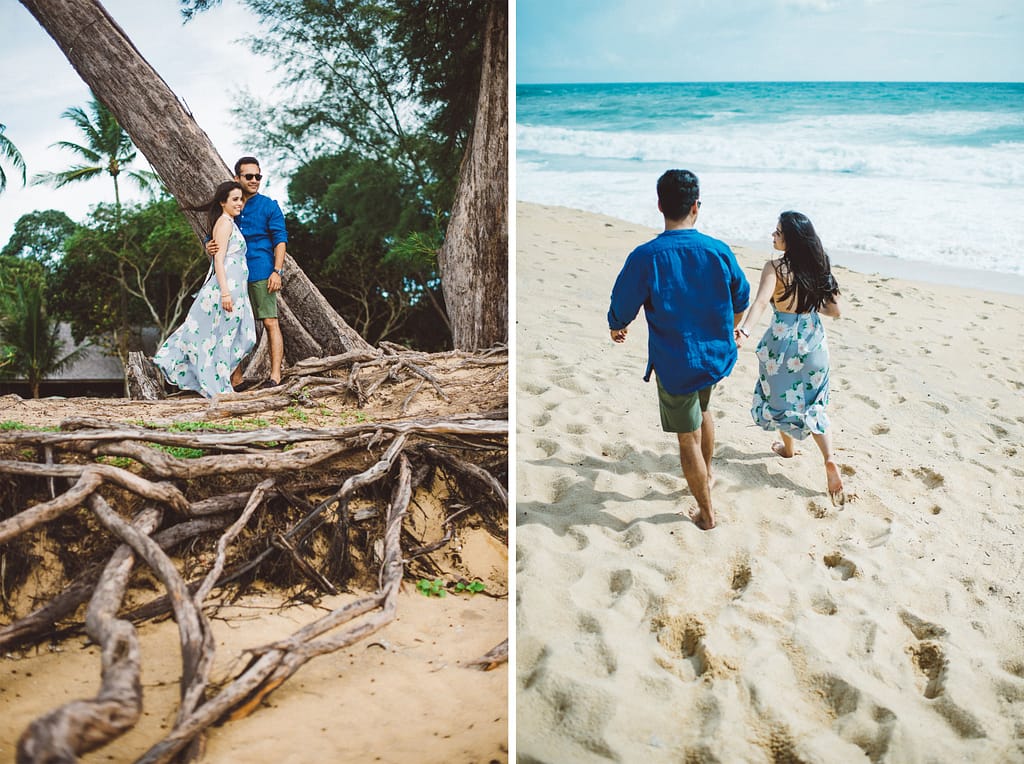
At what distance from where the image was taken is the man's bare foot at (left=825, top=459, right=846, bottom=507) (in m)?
2.86

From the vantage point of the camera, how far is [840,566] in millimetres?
2496

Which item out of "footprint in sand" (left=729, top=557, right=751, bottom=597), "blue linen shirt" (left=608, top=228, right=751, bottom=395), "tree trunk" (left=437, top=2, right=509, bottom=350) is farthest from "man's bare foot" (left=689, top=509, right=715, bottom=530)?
"tree trunk" (left=437, top=2, right=509, bottom=350)

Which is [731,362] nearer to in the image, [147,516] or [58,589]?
[147,516]

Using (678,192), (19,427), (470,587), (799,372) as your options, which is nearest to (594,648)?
(470,587)

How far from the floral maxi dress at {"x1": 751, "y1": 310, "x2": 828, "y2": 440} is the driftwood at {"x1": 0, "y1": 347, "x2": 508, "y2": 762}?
4.03 ft

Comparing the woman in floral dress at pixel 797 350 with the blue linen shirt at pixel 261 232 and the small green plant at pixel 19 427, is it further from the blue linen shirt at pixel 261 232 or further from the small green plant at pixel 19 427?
the small green plant at pixel 19 427

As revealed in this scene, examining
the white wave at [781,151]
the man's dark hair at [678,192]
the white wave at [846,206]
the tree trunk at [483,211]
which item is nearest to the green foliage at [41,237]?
the tree trunk at [483,211]

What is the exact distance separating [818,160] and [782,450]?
11.1 metres

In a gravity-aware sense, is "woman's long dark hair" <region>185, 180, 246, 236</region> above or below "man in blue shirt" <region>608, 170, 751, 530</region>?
above

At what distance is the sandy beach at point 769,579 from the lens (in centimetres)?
186

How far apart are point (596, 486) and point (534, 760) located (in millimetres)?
1278

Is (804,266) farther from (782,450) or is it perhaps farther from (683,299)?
(782,450)

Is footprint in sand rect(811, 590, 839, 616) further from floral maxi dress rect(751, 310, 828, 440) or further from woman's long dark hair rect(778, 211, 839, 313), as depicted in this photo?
woman's long dark hair rect(778, 211, 839, 313)

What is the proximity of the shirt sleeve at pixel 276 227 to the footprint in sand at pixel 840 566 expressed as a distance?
1915 millimetres
